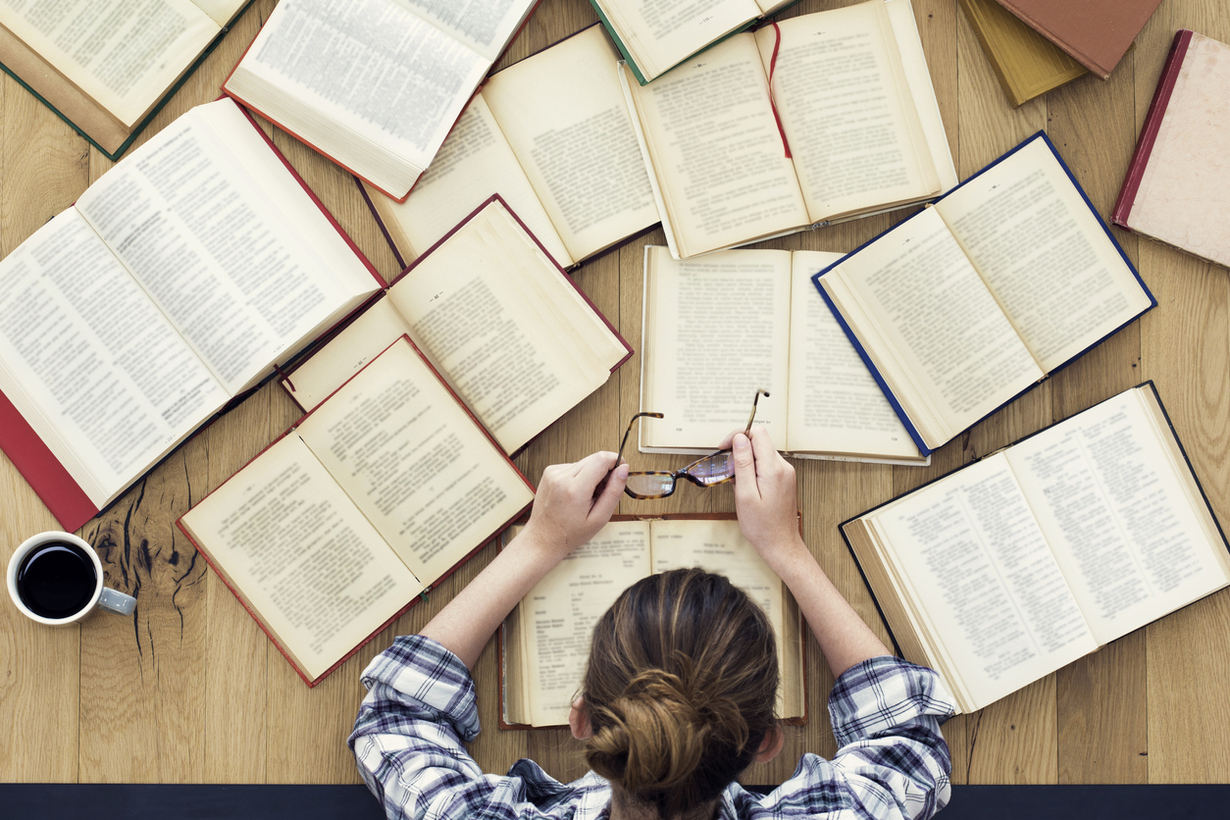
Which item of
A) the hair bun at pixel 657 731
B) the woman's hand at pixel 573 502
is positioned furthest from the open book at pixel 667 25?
the hair bun at pixel 657 731

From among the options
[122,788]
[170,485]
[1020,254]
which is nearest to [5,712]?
[122,788]

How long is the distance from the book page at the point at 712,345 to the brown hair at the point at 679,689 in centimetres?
37

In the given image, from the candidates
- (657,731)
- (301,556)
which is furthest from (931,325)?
(301,556)

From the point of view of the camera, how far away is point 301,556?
3.91 ft

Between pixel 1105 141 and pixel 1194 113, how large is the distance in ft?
0.43

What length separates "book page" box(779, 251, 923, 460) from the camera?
123 cm

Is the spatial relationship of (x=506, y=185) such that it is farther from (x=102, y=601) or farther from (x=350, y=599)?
(x=102, y=601)

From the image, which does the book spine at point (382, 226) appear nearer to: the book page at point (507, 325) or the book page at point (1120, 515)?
the book page at point (507, 325)

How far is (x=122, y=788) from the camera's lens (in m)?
1.22

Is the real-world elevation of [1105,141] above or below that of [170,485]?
below

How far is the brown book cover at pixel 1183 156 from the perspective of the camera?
4.09ft

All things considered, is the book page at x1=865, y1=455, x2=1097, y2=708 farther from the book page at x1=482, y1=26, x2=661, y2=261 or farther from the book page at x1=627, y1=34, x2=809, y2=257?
the book page at x1=482, y1=26, x2=661, y2=261

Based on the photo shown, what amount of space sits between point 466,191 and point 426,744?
803 mm

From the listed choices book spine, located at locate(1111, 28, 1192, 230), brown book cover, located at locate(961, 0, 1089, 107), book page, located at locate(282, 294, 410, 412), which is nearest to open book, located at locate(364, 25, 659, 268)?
book page, located at locate(282, 294, 410, 412)
